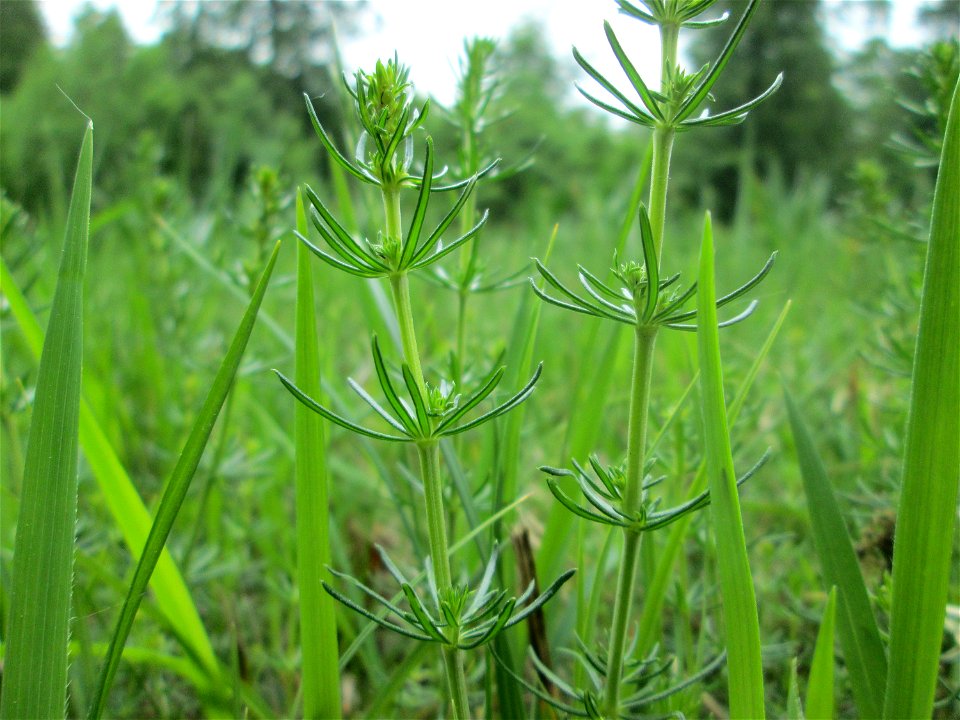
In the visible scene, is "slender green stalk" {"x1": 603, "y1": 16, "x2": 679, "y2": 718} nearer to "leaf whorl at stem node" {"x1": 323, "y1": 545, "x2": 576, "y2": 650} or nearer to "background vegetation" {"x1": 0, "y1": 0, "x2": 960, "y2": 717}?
"leaf whorl at stem node" {"x1": 323, "y1": 545, "x2": 576, "y2": 650}

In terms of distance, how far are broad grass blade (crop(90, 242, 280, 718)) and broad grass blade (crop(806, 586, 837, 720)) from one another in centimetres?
51

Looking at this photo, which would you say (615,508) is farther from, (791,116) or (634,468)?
(791,116)

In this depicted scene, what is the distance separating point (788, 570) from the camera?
1.10 m

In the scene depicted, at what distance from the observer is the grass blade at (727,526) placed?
0.49 meters

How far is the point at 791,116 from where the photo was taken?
809 centimetres

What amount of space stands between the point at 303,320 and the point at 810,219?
3671 millimetres

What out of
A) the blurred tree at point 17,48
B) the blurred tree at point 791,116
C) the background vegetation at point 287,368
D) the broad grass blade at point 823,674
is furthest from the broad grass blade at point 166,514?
the blurred tree at point 791,116

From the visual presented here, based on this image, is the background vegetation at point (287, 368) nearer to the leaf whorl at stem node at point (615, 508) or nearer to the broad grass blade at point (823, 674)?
the broad grass blade at point (823, 674)

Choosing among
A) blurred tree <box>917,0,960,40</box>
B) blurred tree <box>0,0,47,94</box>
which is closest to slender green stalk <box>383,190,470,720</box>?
blurred tree <box>917,0,960,40</box>

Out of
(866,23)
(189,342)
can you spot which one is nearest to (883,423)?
(189,342)

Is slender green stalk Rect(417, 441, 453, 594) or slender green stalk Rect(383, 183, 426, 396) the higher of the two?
slender green stalk Rect(383, 183, 426, 396)

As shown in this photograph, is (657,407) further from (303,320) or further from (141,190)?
(141,190)

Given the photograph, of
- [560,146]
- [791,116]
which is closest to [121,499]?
[791,116]

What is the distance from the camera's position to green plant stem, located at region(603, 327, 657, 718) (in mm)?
514
